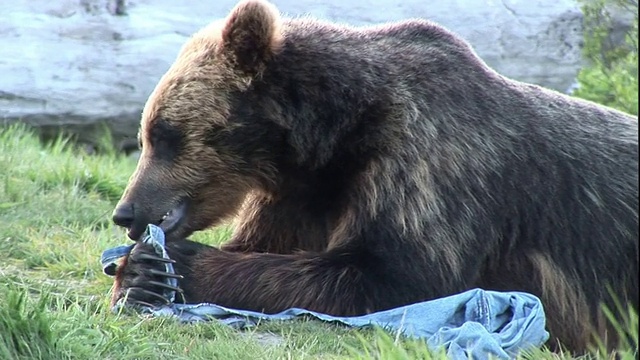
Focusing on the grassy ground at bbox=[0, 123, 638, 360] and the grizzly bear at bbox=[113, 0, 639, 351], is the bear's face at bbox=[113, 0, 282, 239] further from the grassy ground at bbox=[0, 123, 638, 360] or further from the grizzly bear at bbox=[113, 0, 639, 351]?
the grassy ground at bbox=[0, 123, 638, 360]

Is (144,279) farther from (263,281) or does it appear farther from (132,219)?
(263,281)

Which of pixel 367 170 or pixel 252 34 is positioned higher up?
pixel 252 34

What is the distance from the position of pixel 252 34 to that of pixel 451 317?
1583mm

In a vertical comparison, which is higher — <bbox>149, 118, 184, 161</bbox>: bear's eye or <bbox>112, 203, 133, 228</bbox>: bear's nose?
<bbox>149, 118, 184, 161</bbox>: bear's eye

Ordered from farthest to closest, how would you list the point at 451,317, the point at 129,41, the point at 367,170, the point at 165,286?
the point at 129,41
the point at 367,170
the point at 165,286
the point at 451,317

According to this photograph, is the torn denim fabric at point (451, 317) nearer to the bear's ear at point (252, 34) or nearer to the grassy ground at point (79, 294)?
the grassy ground at point (79, 294)

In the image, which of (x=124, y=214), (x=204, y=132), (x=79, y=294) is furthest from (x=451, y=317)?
(x=79, y=294)

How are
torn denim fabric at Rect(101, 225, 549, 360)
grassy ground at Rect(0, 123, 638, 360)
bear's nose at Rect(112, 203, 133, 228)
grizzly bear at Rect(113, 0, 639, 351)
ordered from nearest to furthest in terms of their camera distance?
grassy ground at Rect(0, 123, 638, 360), torn denim fabric at Rect(101, 225, 549, 360), grizzly bear at Rect(113, 0, 639, 351), bear's nose at Rect(112, 203, 133, 228)

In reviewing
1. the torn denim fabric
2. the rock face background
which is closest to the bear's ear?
the torn denim fabric

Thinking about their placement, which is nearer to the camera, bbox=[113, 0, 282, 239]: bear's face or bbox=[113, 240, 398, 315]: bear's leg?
bbox=[113, 240, 398, 315]: bear's leg

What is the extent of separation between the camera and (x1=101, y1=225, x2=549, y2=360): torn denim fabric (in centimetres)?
448

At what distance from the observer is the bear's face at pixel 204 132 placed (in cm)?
523

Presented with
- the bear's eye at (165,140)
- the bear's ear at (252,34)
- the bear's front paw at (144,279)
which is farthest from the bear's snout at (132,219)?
the bear's ear at (252,34)

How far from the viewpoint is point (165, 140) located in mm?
5332
